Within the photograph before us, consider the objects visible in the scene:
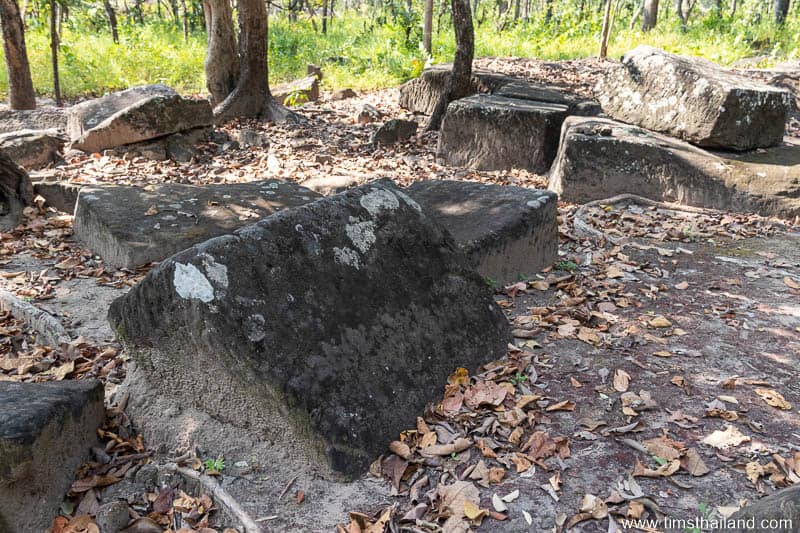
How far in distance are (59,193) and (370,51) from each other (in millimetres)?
9264

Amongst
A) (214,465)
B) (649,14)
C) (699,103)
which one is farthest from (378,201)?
(649,14)

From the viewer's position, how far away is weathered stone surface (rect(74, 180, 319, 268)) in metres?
4.34

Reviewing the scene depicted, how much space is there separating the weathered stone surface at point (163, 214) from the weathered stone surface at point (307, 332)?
72.8 inches

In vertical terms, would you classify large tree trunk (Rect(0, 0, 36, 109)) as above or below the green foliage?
above

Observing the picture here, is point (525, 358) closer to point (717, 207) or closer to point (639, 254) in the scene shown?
point (639, 254)

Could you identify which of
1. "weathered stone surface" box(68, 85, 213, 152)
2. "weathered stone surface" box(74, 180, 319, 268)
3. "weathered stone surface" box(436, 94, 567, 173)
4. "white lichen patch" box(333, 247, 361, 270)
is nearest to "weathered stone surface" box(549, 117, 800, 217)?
"weathered stone surface" box(436, 94, 567, 173)

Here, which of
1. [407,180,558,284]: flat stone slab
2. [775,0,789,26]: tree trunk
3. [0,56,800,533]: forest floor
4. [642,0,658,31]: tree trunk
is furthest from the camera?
[775,0,789,26]: tree trunk

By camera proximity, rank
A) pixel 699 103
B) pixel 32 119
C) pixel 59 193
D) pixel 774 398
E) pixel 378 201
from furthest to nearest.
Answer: pixel 32 119 < pixel 699 103 < pixel 59 193 < pixel 378 201 < pixel 774 398

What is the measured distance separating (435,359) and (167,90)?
640 centimetres

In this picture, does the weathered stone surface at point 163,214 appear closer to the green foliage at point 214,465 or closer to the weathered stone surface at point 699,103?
the green foliage at point 214,465

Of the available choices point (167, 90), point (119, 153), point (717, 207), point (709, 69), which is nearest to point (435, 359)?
point (717, 207)

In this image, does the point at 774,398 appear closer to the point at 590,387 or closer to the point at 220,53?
the point at 590,387

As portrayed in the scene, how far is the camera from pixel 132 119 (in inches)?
277

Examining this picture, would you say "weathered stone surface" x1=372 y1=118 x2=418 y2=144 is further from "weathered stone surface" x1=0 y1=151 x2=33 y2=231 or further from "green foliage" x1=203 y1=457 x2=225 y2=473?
"green foliage" x1=203 y1=457 x2=225 y2=473
